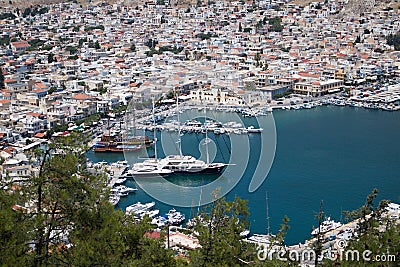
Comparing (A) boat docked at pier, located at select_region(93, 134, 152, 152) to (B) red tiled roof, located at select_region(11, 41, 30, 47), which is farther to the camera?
(B) red tiled roof, located at select_region(11, 41, 30, 47)

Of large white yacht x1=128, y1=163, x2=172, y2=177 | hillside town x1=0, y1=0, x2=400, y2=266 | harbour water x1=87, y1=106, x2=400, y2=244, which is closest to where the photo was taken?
harbour water x1=87, y1=106, x2=400, y2=244

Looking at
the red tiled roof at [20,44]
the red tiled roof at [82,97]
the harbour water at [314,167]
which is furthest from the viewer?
the red tiled roof at [20,44]

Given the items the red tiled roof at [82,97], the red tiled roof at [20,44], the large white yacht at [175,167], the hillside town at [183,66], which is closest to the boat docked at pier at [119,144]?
the hillside town at [183,66]

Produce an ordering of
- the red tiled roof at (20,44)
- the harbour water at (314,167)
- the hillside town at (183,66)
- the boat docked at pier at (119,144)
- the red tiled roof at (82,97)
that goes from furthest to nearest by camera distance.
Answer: the red tiled roof at (20,44) < the red tiled roof at (82,97) < the hillside town at (183,66) < the boat docked at pier at (119,144) < the harbour water at (314,167)

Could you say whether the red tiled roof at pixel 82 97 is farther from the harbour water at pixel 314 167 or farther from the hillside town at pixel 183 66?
the harbour water at pixel 314 167

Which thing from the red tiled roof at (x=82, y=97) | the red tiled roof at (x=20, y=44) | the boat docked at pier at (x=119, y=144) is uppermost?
the red tiled roof at (x=20, y=44)

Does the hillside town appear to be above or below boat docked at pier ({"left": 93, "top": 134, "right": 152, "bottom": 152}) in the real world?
above

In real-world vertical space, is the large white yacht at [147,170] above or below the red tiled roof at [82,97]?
below

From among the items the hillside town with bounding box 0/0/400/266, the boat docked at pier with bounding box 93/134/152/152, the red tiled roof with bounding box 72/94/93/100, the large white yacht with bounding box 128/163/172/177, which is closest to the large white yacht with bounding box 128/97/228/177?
the large white yacht with bounding box 128/163/172/177

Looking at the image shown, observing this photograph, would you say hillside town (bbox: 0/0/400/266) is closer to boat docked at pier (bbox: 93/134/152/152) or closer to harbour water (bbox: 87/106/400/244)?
boat docked at pier (bbox: 93/134/152/152)

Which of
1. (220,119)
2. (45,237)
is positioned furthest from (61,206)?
(220,119)
